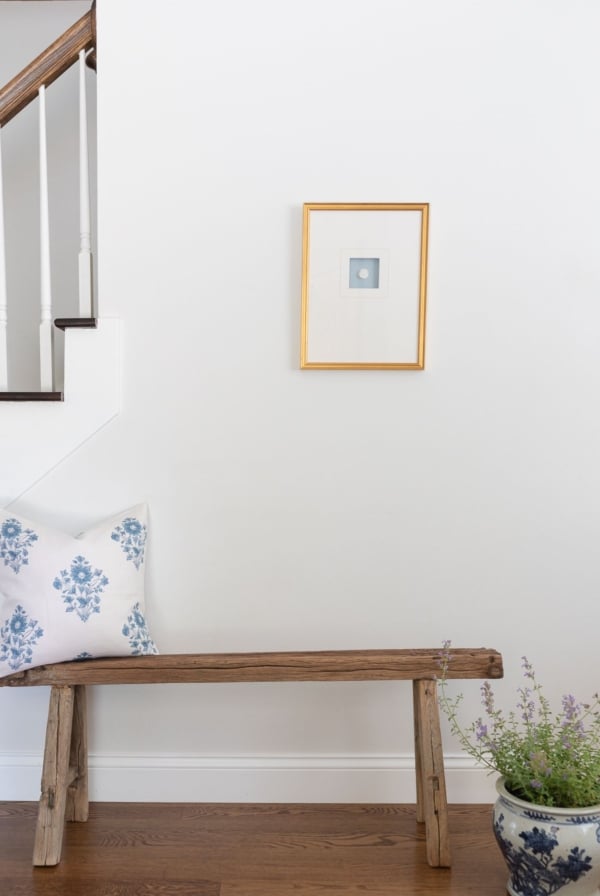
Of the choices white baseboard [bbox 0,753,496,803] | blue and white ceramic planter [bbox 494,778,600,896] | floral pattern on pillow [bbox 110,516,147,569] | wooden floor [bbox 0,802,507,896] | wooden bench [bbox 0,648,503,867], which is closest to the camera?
blue and white ceramic planter [bbox 494,778,600,896]

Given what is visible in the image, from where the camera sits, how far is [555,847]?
1.49 metres

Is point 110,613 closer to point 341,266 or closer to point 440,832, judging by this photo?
point 440,832

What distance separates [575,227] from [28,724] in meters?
2.01

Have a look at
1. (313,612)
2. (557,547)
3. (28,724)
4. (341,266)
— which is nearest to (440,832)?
(313,612)

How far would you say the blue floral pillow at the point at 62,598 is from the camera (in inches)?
68.3

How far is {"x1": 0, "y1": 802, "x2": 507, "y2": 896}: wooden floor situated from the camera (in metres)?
1.61

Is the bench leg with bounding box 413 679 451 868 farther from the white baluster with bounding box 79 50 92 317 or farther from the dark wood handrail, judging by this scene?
the dark wood handrail

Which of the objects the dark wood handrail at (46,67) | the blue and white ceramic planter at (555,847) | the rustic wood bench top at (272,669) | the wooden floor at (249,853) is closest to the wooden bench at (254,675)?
the rustic wood bench top at (272,669)

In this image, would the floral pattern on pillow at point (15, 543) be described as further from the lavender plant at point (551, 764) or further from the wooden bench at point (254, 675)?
the lavender plant at point (551, 764)

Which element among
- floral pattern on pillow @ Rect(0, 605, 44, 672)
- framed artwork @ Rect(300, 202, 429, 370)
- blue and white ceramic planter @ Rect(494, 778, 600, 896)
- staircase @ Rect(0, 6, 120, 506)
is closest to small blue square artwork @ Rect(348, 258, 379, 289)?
framed artwork @ Rect(300, 202, 429, 370)

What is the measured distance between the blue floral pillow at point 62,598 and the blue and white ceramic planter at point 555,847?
939mm

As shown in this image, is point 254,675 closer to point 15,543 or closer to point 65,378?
point 15,543

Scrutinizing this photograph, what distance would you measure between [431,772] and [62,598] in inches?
38.3

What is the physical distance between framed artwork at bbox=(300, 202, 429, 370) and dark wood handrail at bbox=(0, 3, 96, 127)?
74 cm
